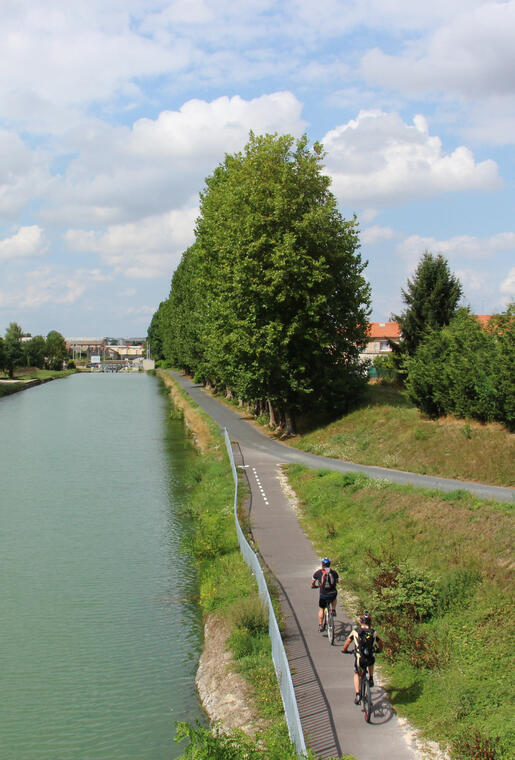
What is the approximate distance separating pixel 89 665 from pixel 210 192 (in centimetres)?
4394

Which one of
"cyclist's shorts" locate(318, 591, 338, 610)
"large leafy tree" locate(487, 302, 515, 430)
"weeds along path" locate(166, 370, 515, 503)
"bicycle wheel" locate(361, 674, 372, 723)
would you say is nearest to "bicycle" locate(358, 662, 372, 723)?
"bicycle wheel" locate(361, 674, 372, 723)

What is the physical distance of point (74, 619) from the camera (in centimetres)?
1897

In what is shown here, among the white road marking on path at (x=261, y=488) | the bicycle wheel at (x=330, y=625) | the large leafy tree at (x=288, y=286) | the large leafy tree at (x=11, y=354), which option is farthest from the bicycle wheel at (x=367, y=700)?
the large leafy tree at (x=11, y=354)

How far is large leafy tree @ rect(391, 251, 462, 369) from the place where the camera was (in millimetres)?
46438

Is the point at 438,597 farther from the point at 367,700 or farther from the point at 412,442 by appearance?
the point at 412,442

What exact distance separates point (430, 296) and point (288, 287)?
12.9 m

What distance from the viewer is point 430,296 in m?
46.5

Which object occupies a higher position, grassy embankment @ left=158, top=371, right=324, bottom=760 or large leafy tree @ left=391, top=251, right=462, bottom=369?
large leafy tree @ left=391, top=251, right=462, bottom=369

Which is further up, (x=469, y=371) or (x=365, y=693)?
(x=469, y=371)

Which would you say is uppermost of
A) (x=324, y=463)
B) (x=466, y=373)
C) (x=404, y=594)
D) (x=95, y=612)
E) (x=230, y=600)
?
(x=466, y=373)

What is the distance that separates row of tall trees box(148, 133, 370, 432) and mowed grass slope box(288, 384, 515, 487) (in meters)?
2.83

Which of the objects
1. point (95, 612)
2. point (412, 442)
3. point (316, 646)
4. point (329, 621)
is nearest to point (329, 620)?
point (329, 621)

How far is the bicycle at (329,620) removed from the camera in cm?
1418

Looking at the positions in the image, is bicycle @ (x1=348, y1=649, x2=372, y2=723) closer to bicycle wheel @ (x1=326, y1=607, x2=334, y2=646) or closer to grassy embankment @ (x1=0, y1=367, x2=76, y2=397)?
bicycle wheel @ (x1=326, y1=607, x2=334, y2=646)
